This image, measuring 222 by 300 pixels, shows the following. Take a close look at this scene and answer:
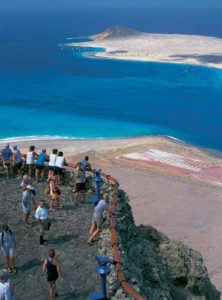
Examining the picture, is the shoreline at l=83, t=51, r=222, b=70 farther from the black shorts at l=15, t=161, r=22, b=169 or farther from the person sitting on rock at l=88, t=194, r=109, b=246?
the person sitting on rock at l=88, t=194, r=109, b=246

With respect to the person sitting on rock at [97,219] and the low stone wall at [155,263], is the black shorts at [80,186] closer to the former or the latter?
the low stone wall at [155,263]

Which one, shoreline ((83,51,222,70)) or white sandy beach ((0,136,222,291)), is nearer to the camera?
white sandy beach ((0,136,222,291))

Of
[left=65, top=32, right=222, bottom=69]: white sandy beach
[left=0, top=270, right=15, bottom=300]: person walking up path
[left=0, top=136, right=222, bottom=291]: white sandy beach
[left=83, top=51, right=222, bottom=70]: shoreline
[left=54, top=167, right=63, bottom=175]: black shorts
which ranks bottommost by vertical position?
[left=0, top=136, right=222, bottom=291]: white sandy beach

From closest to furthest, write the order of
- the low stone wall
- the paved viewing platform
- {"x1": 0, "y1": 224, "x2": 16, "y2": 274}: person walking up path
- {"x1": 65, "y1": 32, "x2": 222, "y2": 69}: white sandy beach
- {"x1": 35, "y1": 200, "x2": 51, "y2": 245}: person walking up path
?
the paved viewing platform < {"x1": 0, "y1": 224, "x2": 16, "y2": 274}: person walking up path < the low stone wall < {"x1": 35, "y1": 200, "x2": 51, "y2": 245}: person walking up path < {"x1": 65, "y1": 32, "x2": 222, "y2": 69}: white sandy beach

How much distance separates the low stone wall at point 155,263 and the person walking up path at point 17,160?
4.33 metres

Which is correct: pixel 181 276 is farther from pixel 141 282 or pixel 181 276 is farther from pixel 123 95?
pixel 123 95

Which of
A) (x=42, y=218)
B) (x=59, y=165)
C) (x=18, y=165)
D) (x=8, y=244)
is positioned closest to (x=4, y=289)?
(x=8, y=244)

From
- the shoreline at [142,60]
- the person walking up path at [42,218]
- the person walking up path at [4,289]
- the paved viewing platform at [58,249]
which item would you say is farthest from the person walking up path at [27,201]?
the shoreline at [142,60]

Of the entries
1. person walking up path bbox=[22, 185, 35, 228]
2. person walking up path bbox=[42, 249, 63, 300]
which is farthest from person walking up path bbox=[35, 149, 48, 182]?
person walking up path bbox=[42, 249, 63, 300]

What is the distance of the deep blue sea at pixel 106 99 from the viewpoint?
2036 inches

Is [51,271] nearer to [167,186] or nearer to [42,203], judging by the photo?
[42,203]

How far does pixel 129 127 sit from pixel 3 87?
73.7 feet

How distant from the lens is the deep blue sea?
51719 millimetres

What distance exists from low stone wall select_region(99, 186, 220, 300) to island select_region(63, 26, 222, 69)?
233 ft
